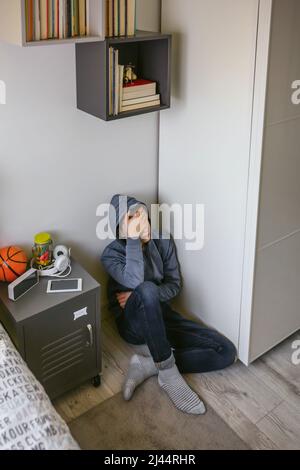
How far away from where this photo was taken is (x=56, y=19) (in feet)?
6.64

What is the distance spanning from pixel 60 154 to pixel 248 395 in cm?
133

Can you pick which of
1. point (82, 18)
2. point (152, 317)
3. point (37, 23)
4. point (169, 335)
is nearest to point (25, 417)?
point (152, 317)

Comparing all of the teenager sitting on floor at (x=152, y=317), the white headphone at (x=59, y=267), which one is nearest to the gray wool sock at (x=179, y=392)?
the teenager sitting on floor at (x=152, y=317)

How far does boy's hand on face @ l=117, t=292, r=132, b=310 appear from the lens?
106 inches

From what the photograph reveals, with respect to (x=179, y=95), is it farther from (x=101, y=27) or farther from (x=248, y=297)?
(x=248, y=297)

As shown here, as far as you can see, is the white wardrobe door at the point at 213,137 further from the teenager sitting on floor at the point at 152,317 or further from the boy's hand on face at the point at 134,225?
the boy's hand on face at the point at 134,225

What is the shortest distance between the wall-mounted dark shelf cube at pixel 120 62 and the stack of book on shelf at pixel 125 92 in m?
0.03

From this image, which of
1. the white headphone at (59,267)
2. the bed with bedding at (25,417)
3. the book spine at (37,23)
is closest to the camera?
the bed with bedding at (25,417)

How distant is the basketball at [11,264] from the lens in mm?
2355

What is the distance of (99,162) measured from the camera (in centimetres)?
261

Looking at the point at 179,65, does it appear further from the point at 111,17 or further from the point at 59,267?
the point at 59,267

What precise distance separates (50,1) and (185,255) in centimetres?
132
